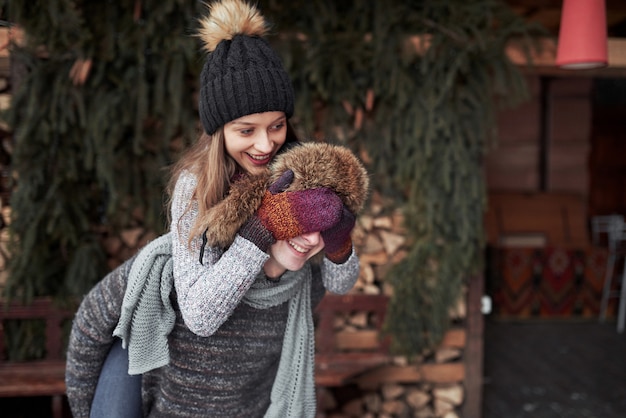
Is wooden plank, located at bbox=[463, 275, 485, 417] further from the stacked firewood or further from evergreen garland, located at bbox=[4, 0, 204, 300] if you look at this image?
evergreen garland, located at bbox=[4, 0, 204, 300]

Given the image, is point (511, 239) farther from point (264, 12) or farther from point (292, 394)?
point (292, 394)

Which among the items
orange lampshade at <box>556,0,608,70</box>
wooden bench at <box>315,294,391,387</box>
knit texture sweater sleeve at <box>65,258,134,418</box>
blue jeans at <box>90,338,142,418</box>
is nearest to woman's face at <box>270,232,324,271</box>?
knit texture sweater sleeve at <box>65,258,134,418</box>

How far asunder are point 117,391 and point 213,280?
0.52 meters

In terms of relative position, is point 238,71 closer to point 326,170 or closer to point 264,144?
point 264,144

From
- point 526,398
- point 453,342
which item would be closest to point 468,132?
point 453,342

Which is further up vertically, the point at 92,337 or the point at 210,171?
the point at 210,171

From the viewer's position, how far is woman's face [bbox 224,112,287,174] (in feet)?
4.66

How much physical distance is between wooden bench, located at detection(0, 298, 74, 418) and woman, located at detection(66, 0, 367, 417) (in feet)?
4.98

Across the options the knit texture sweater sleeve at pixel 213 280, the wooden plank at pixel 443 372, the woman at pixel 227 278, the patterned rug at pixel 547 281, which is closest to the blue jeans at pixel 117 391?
the woman at pixel 227 278

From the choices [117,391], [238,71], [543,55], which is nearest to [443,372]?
[543,55]

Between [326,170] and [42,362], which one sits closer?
[326,170]

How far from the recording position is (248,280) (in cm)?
127

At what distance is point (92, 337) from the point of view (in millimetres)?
1540

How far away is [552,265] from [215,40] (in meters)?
5.17
